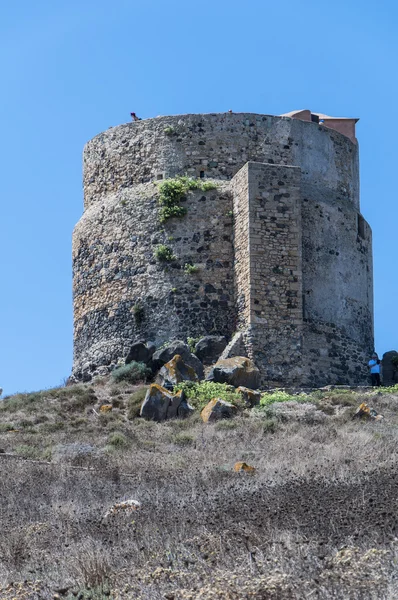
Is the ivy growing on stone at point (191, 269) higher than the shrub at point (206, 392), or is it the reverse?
the ivy growing on stone at point (191, 269)

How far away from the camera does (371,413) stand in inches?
865

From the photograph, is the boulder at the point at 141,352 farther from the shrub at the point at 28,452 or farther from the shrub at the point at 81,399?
the shrub at the point at 28,452

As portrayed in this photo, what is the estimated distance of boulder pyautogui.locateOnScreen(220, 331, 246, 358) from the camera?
2441cm

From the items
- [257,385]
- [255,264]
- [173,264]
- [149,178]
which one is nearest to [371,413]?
[257,385]

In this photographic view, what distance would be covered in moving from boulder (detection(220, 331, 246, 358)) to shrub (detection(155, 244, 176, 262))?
8.86 feet

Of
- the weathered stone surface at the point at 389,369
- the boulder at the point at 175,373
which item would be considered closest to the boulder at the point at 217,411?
the boulder at the point at 175,373

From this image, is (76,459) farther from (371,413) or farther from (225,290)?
(225,290)

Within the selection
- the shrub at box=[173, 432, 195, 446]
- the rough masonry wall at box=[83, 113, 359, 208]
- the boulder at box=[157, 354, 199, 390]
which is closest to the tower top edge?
the rough masonry wall at box=[83, 113, 359, 208]

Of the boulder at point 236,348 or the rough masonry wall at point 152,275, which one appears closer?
the boulder at point 236,348

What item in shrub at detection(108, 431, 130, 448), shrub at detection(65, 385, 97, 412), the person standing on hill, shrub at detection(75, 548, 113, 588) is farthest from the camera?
the person standing on hill

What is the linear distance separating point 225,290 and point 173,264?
137cm

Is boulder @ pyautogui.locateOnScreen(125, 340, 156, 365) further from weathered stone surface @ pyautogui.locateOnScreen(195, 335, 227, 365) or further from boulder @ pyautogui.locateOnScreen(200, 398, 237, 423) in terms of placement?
boulder @ pyautogui.locateOnScreen(200, 398, 237, 423)

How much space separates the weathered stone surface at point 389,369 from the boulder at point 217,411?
19.4 ft

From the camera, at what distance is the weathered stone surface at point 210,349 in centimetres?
2509
